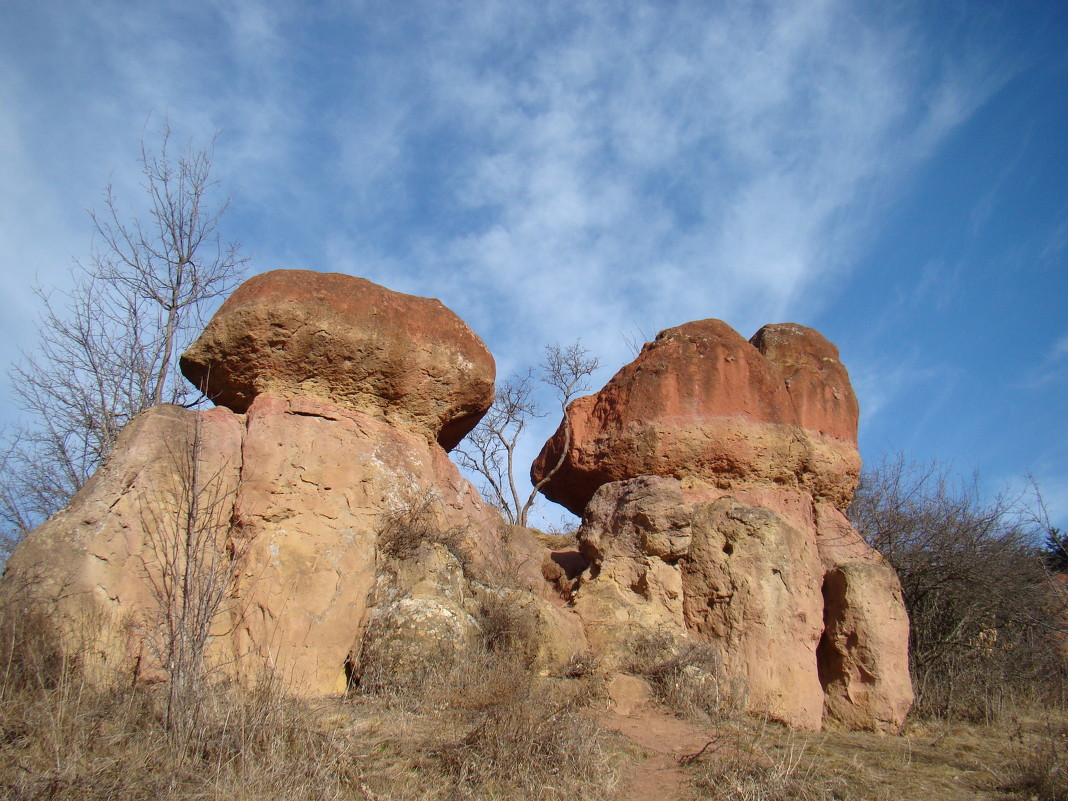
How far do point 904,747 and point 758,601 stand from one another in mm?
1557

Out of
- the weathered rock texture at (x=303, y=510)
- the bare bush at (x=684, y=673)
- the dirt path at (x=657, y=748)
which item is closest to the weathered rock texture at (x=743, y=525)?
the bare bush at (x=684, y=673)

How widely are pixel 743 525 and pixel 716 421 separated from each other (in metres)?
1.21

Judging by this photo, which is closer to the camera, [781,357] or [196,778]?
[196,778]

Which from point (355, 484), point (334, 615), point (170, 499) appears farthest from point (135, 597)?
point (355, 484)

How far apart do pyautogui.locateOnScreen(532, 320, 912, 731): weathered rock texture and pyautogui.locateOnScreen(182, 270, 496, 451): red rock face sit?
182 centimetres

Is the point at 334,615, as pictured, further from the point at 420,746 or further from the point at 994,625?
the point at 994,625

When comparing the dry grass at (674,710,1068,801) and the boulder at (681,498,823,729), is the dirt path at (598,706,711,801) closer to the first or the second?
the dry grass at (674,710,1068,801)

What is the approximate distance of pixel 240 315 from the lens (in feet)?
22.3

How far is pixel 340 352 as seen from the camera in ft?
Result: 22.9

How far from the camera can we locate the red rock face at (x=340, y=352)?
6.84 metres

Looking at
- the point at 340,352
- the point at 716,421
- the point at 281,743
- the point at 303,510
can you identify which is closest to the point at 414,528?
the point at 303,510

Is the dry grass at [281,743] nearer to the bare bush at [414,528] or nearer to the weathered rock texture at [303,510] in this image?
the weathered rock texture at [303,510]

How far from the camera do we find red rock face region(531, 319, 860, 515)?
27.2 ft

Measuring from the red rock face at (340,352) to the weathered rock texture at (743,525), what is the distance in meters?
1.82
